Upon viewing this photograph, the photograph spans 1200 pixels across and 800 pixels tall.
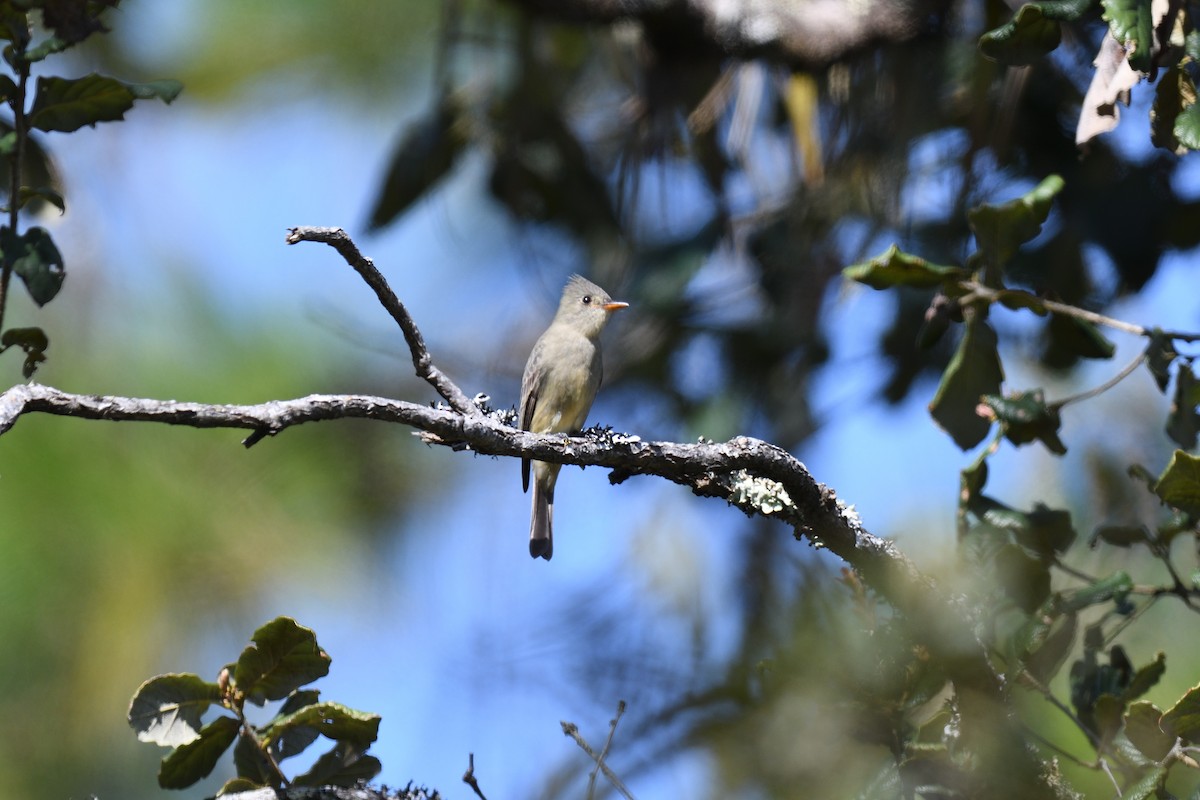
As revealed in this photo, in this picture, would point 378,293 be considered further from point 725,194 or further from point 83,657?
point 725,194

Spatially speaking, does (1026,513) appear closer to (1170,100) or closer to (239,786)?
(1170,100)

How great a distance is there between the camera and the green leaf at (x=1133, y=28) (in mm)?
2262

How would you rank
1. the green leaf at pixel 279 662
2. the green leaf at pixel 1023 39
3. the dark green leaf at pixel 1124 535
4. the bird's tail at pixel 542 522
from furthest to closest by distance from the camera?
the bird's tail at pixel 542 522 → the dark green leaf at pixel 1124 535 → the green leaf at pixel 1023 39 → the green leaf at pixel 279 662

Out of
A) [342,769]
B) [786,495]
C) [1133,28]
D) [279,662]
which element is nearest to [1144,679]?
[786,495]

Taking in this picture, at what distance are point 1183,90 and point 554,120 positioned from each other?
2.87m

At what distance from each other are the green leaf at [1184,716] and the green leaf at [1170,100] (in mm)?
1116

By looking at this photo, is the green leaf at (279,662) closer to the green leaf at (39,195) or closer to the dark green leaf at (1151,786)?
the green leaf at (39,195)

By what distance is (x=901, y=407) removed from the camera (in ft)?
14.0

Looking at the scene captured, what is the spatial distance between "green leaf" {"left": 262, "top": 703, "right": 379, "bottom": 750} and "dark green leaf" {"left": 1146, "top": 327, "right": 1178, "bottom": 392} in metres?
1.73

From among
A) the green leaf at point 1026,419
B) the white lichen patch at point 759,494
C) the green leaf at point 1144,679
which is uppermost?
the green leaf at point 1026,419

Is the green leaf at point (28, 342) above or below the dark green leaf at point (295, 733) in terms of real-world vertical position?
above

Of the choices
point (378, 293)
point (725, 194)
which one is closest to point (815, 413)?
point (725, 194)

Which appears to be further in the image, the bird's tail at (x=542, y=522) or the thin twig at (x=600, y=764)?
the bird's tail at (x=542, y=522)

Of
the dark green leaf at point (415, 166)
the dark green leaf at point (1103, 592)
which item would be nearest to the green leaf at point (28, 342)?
the dark green leaf at point (1103, 592)
